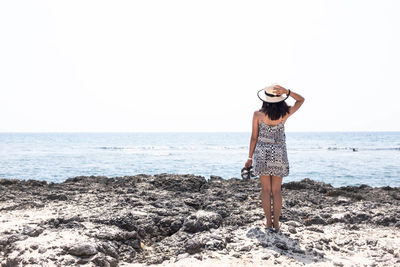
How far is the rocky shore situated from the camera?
3.83 m

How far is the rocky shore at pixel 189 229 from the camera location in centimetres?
383

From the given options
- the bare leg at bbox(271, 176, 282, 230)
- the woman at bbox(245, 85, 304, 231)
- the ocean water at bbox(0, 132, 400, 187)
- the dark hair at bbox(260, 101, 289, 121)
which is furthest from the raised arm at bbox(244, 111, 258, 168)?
the ocean water at bbox(0, 132, 400, 187)

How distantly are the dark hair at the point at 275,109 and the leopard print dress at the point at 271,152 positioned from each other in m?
0.12

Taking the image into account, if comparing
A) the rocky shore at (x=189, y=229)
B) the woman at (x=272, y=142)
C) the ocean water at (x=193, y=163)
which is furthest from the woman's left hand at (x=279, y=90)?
the ocean water at (x=193, y=163)

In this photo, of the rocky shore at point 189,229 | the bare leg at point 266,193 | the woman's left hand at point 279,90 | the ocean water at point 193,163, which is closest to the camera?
the rocky shore at point 189,229

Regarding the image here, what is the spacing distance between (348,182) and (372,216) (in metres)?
11.5

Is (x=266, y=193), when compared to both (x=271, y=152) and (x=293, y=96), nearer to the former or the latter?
(x=271, y=152)

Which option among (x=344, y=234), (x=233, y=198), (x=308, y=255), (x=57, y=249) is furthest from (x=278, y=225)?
(x=57, y=249)

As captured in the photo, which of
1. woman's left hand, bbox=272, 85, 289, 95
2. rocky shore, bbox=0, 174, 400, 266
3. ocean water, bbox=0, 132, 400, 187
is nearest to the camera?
rocky shore, bbox=0, 174, 400, 266

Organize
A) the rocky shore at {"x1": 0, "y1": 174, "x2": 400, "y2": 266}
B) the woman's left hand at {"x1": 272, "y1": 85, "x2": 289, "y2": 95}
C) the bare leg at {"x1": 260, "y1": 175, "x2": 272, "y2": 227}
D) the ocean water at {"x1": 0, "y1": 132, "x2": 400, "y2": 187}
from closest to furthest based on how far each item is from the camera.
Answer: the rocky shore at {"x1": 0, "y1": 174, "x2": 400, "y2": 266} → the woman's left hand at {"x1": 272, "y1": 85, "x2": 289, "y2": 95} → the bare leg at {"x1": 260, "y1": 175, "x2": 272, "y2": 227} → the ocean water at {"x1": 0, "y1": 132, "x2": 400, "y2": 187}

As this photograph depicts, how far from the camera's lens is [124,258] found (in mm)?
3975

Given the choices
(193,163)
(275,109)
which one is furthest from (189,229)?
(193,163)

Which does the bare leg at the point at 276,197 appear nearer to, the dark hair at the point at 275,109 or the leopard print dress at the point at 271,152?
the leopard print dress at the point at 271,152

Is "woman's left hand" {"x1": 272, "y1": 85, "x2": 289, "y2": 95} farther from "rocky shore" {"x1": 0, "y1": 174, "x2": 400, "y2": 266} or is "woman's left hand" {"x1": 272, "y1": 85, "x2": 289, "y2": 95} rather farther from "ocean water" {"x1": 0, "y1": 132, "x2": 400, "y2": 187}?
"ocean water" {"x1": 0, "y1": 132, "x2": 400, "y2": 187}
